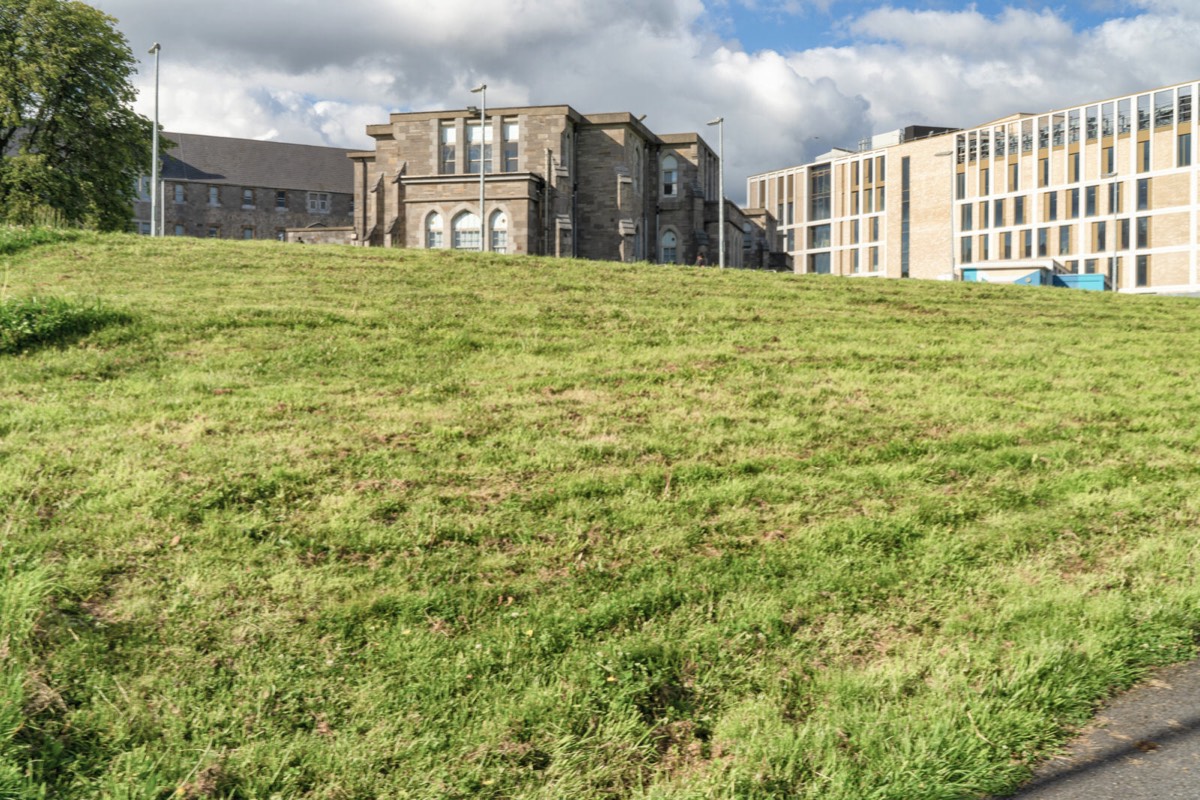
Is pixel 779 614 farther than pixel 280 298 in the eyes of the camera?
No

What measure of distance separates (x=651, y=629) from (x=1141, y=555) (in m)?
4.06

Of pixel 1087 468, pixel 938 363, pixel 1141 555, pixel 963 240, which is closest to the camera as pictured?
pixel 1141 555

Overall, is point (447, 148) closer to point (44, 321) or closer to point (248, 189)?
point (248, 189)

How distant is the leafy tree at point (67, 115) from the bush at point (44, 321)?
91.2 ft

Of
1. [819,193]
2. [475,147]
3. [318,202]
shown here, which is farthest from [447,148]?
[819,193]

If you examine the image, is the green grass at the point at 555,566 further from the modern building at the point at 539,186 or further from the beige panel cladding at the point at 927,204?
the beige panel cladding at the point at 927,204

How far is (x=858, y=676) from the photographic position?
474 cm

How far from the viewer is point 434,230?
4581 centimetres

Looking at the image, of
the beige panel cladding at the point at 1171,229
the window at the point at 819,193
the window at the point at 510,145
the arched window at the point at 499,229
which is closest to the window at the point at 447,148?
the window at the point at 510,145

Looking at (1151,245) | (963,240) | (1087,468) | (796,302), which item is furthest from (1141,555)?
(963,240)

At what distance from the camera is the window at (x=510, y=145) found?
49875 millimetres

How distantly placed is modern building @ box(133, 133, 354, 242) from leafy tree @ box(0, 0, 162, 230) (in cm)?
3988

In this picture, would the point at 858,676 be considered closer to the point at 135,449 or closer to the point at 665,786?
the point at 665,786

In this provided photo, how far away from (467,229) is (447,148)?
776 centimetres
